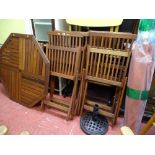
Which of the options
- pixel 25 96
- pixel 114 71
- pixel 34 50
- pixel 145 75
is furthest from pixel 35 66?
pixel 145 75

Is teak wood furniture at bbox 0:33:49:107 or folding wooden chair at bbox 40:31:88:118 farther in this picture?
teak wood furniture at bbox 0:33:49:107

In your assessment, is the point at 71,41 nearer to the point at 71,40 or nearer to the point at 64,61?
the point at 71,40

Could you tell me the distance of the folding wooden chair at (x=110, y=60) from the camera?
154 centimetres

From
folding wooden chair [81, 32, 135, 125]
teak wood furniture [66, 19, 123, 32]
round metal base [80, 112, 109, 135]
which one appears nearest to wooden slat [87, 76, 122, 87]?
folding wooden chair [81, 32, 135, 125]

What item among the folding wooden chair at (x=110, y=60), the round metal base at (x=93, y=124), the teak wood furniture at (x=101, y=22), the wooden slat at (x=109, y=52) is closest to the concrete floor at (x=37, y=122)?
the round metal base at (x=93, y=124)

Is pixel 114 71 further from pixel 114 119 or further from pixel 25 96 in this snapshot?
pixel 25 96

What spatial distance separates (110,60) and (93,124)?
0.76 m

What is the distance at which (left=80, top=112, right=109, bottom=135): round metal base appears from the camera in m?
1.71

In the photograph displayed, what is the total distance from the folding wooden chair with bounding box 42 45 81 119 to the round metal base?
0.19 m

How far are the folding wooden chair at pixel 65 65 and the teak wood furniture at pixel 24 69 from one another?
10cm

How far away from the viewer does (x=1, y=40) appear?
8.35 feet

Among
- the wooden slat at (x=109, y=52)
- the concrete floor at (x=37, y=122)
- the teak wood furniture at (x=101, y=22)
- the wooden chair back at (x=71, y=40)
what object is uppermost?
the teak wood furniture at (x=101, y=22)

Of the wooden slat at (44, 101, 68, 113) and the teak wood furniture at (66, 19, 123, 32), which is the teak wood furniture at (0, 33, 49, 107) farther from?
the teak wood furniture at (66, 19, 123, 32)

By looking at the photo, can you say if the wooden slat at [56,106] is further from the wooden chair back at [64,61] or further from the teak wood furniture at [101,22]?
the teak wood furniture at [101,22]
